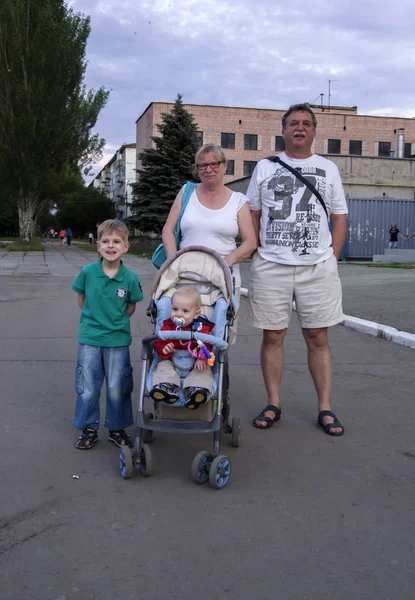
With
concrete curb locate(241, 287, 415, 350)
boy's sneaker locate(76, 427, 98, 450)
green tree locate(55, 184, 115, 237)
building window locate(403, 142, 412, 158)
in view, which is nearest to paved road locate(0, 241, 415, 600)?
boy's sneaker locate(76, 427, 98, 450)

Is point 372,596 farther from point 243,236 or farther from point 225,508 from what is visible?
point 243,236

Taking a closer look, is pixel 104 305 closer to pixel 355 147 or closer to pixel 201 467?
pixel 201 467

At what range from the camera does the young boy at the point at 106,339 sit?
13.9ft

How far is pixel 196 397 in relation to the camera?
11.9 feet

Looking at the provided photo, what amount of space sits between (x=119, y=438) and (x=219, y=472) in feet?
3.35

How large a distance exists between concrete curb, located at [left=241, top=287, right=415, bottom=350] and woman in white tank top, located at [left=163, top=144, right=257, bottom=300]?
3.09 m

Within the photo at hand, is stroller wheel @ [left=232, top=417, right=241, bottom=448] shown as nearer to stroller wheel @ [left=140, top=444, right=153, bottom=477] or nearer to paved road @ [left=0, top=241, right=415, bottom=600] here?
paved road @ [left=0, top=241, right=415, bottom=600]

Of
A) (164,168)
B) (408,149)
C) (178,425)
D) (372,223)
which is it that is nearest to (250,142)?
(408,149)

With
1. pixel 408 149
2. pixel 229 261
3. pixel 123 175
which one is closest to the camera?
pixel 229 261

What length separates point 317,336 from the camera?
4.78m

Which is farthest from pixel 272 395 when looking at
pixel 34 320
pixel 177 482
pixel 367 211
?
pixel 367 211

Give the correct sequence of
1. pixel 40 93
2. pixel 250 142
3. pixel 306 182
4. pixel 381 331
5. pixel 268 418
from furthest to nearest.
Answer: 1. pixel 250 142
2. pixel 40 93
3. pixel 381 331
4. pixel 268 418
5. pixel 306 182

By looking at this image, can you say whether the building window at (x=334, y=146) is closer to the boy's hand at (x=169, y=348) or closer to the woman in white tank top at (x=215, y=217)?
the woman in white tank top at (x=215, y=217)

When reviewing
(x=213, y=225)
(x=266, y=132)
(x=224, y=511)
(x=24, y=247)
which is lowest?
(x=224, y=511)
